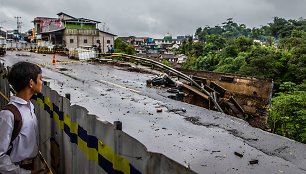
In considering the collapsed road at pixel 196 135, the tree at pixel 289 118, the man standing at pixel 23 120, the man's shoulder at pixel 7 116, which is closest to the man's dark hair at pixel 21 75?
the man standing at pixel 23 120

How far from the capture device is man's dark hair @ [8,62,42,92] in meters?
3.25

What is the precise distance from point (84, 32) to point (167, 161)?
5724cm

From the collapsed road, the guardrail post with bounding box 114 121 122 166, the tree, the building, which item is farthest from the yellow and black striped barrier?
the building

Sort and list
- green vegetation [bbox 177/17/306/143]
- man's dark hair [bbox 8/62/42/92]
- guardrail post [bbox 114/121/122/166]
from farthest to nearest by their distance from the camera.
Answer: green vegetation [bbox 177/17/306/143], man's dark hair [bbox 8/62/42/92], guardrail post [bbox 114/121/122/166]

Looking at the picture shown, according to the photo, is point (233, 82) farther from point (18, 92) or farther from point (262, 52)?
point (262, 52)

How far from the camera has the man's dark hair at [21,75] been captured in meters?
3.25

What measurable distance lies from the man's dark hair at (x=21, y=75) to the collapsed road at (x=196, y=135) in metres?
0.94

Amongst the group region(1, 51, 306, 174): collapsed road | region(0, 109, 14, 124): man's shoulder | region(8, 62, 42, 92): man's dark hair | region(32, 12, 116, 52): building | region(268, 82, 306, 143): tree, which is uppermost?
region(32, 12, 116, 52): building

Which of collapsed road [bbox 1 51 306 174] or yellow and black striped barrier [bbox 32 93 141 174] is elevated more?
yellow and black striped barrier [bbox 32 93 141 174]

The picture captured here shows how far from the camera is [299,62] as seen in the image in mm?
28578

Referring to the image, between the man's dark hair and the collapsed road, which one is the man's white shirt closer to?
the man's dark hair

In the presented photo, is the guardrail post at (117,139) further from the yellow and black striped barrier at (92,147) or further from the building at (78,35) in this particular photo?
the building at (78,35)

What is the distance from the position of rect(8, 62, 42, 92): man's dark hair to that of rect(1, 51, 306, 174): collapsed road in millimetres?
940

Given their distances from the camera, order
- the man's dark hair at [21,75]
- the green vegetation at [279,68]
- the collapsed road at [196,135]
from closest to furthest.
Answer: the man's dark hair at [21,75] < the collapsed road at [196,135] < the green vegetation at [279,68]
